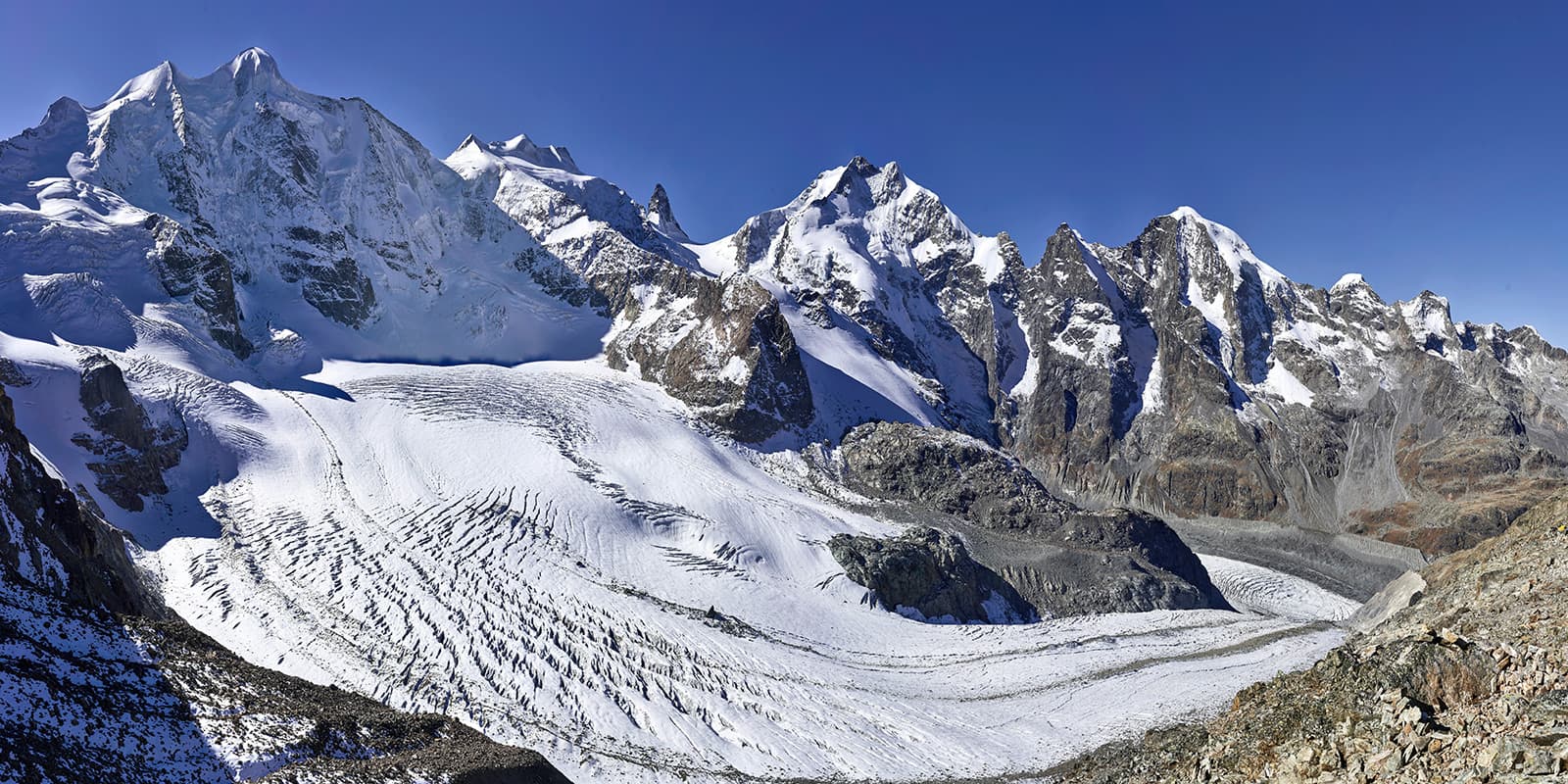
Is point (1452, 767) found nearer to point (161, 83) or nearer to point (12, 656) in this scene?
point (12, 656)

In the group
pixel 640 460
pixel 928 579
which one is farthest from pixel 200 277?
pixel 928 579

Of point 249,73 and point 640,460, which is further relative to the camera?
point 249,73

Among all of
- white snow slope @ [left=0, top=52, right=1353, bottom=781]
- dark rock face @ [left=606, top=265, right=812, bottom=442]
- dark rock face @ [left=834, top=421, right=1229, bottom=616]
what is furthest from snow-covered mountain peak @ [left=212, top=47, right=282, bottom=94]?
dark rock face @ [left=834, top=421, right=1229, bottom=616]

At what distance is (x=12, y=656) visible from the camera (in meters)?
19.5

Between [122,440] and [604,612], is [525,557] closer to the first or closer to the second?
[604,612]

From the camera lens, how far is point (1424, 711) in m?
13.2

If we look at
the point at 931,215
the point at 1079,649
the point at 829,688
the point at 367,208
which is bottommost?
the point at 829,688

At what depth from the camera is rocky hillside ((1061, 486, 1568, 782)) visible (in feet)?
37.7

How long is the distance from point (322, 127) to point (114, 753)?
458 feet

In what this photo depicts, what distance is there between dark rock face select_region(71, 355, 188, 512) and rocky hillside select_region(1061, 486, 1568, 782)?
68.3 m

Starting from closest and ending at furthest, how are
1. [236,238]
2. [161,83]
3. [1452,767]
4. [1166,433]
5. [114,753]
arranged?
[1452,767] < [114,753] < [236,238] < [161,83] < [1166,433]

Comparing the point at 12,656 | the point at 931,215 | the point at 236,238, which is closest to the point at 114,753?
the point at 12,656

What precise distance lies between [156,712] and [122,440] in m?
56.1

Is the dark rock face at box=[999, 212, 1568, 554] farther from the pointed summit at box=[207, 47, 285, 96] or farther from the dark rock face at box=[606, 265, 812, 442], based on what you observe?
the pointed summit at box=[207, 47, 285, 96]
